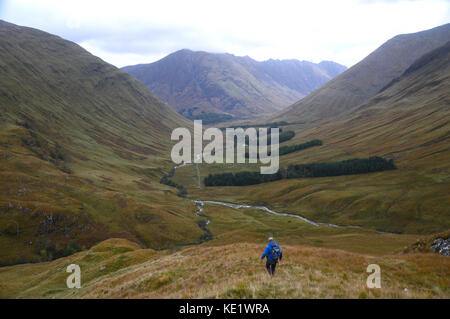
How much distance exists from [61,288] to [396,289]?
51.9 metres

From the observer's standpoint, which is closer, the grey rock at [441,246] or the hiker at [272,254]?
the hiker at [272,254]

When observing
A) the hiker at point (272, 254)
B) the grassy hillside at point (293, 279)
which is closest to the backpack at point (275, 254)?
the hiker at point (272, 254)

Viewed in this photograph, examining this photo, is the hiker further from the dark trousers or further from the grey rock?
the grey rock

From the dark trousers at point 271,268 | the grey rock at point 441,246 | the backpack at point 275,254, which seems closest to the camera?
the backpack at point 275,254

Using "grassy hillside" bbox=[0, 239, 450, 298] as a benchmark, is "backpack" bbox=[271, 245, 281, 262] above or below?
above

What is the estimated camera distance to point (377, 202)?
5659 inches

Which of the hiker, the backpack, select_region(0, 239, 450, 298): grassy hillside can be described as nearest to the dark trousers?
the hiker

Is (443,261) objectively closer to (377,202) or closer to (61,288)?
(61,288)

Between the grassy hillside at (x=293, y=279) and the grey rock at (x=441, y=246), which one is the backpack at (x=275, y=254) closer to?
the grassy hillside at (x=293, y=279)

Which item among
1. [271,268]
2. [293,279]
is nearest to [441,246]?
[293,279]

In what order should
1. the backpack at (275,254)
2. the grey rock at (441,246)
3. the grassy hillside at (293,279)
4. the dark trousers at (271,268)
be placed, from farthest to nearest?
1. the grey rock at (441,246)
2. the dark trousers at (271,268)
3. the backpack at (275,254)
4. the grassy hillside at (293,279)

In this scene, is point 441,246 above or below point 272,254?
below

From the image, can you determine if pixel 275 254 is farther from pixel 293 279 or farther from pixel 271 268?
pixel 293 279

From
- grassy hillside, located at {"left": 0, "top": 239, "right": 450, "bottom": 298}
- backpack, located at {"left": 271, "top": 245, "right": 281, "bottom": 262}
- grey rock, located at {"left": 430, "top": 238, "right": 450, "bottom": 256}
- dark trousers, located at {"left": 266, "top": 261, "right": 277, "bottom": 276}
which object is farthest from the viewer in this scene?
grey rock, located at {"left": 430, "top": 238, "right": 450, "bottom": 256}
